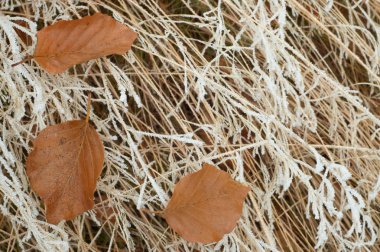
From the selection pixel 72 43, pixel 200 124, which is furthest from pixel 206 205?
pixel 72 43

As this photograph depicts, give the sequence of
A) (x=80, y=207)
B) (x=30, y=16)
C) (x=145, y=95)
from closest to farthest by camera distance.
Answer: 1. (x=80, y=207)
2. (x=30, y=16)
3. (x=145, y=95)

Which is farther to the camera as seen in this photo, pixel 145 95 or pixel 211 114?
pixel 145 95

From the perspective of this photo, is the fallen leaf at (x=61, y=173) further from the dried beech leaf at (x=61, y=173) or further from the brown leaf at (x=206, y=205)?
the brown leaf at (x=206, y=205)

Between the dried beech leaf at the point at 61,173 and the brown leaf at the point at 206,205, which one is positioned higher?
the dried beech leaf at the point at 61,173

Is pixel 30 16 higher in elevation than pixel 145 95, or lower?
higher

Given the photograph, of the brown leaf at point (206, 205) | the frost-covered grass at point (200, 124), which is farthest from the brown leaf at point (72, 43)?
the brown leaf at point (206, 205)

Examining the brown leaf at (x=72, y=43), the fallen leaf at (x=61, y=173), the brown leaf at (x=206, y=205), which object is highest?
the brown leaf at (x=72, y=43)

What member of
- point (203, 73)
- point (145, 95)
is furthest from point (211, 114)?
point (145, 95)

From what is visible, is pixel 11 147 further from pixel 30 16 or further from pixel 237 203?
pixel 237 203
